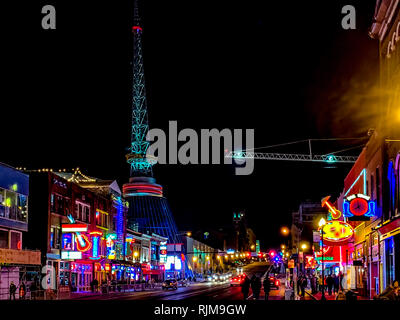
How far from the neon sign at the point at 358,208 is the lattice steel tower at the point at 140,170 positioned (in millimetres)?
103632

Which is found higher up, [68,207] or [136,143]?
[136,143]

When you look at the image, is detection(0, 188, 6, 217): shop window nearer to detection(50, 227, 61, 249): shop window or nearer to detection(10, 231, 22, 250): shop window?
detection(10, 231, 22, 250): shop window

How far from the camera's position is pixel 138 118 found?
145625mm

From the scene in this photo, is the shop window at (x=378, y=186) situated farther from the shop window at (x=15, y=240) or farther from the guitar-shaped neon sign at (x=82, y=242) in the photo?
the guitar-shaped neon sign at (x=82, y=242)

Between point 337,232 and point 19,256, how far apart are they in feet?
89.3

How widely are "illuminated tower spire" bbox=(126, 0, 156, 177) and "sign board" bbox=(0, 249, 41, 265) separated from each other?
303 feet

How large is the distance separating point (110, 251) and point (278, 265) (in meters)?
84.6

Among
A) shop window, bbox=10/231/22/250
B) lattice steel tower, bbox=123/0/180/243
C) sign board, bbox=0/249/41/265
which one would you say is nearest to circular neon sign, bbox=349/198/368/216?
sign board, bbox=0/249/41/265

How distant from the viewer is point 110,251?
76625 millimetres

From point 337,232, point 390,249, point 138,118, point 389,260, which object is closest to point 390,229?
point 390,249

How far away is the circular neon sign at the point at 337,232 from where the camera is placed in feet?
126

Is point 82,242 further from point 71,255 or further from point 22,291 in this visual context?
point 22,291
